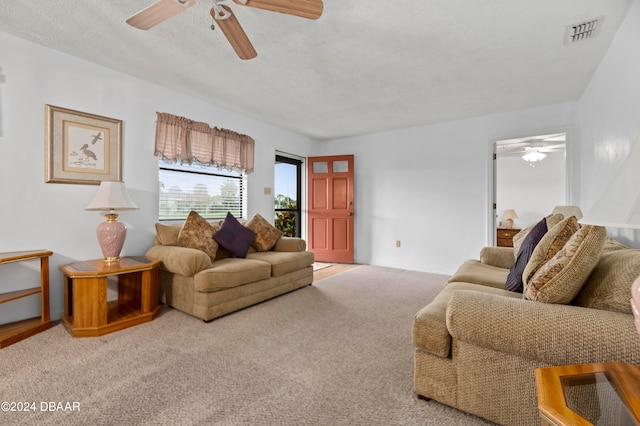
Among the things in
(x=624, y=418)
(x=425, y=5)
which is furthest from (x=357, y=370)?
(x=425, y=5)

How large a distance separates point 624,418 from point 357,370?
1.33 m

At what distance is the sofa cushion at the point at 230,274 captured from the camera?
2.59 meters

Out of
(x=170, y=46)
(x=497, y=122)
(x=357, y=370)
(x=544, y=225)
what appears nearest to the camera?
(x=357, y=370)

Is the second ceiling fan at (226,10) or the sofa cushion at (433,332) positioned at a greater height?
the second ceiling fan at (226,10)

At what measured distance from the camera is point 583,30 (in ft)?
7.43

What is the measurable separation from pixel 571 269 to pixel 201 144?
3.83 m

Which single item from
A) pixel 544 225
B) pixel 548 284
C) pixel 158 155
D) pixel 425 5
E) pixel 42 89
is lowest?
pixel 548 284

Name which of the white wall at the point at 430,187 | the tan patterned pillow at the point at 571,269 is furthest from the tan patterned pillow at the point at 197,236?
the white wall at the point at 430,187

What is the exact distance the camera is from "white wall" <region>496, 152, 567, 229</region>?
6363 mm

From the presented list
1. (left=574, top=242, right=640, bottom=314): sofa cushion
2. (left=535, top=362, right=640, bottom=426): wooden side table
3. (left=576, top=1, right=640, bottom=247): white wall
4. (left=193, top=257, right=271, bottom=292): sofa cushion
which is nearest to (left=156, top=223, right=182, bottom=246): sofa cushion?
(left=193, top=257, right=271, bottom=292): sofa cushion

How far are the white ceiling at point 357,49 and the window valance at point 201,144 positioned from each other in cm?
20

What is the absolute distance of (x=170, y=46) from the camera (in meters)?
2.54

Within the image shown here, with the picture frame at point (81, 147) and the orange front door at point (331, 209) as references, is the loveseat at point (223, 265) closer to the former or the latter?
the picture frame at point (81, 147)

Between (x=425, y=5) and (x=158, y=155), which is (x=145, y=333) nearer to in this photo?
(x=158, y=155)
